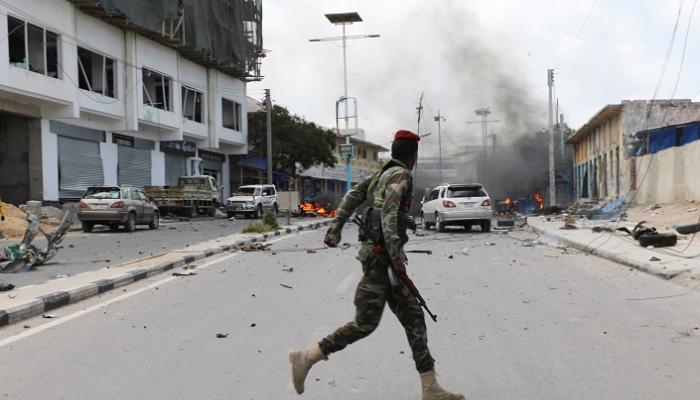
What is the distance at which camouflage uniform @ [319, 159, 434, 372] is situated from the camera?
3.84 metres

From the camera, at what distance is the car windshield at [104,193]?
2112cm

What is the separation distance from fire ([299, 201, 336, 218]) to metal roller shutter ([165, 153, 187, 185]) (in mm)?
7236

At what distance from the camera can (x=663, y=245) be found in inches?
513

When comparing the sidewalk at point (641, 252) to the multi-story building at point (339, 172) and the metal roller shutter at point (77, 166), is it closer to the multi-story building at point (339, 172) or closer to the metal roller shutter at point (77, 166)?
the metal roller shutter at point (77, 166)

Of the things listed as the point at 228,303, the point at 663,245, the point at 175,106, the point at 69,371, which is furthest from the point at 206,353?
the point at 175,106

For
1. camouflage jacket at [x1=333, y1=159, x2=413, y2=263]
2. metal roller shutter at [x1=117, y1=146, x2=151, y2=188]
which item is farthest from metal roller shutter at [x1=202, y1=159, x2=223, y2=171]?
camouflage jacket at [x1=333, y1=159, x2=413, y2=263]

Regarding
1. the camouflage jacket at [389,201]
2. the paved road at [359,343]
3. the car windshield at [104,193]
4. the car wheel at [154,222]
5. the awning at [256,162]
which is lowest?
the paved road at [359,343]

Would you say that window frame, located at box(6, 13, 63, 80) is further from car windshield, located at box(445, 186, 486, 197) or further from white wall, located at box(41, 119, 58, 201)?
car windshield, located at box(445, 186, 486, 197)

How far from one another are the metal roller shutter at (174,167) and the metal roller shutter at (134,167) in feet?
7.95

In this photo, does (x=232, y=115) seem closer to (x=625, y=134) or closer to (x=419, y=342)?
(x=625, y=134)

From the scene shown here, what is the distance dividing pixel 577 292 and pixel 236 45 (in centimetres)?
3461

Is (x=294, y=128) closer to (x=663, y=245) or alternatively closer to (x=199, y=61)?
(x=199, y=61)

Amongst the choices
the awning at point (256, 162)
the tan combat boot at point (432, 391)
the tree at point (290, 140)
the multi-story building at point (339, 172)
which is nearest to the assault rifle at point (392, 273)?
the tan combat boot at point (432, 391)

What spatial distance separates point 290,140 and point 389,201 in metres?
39.6
